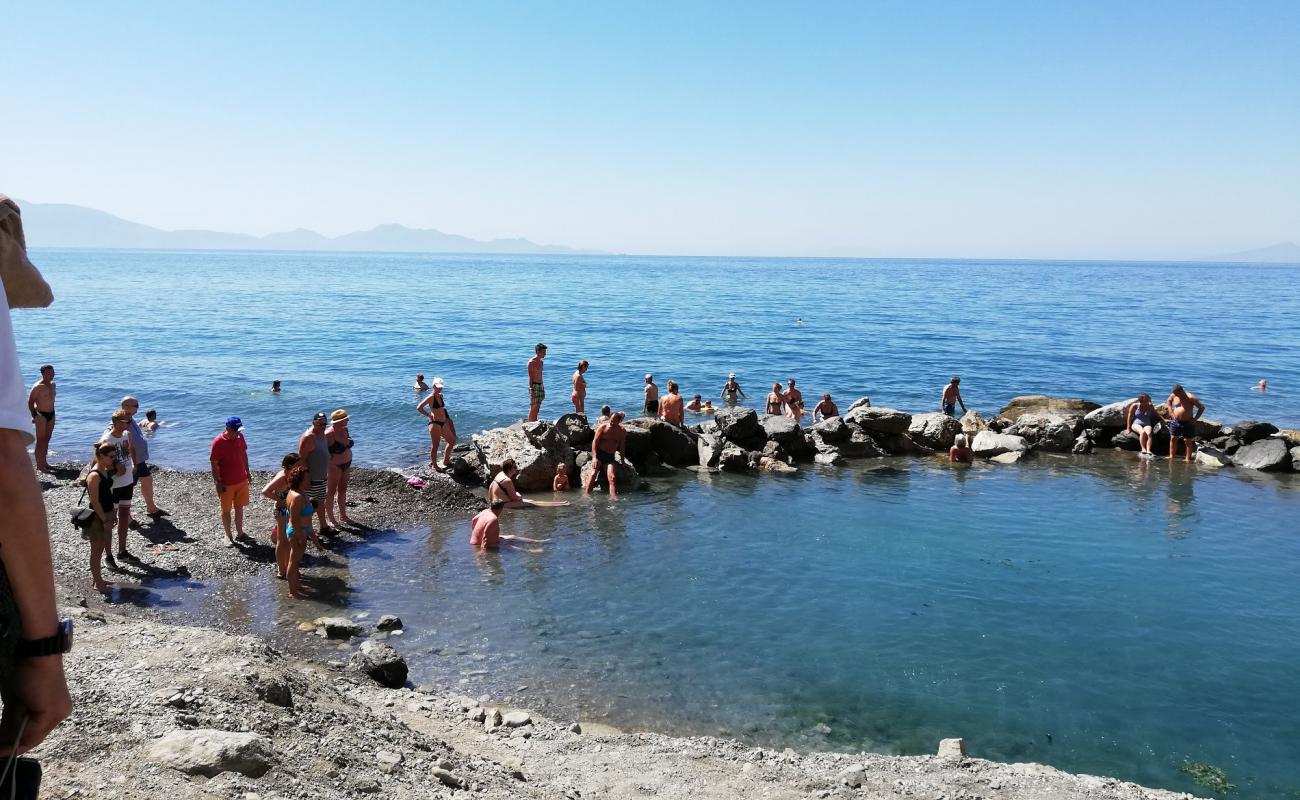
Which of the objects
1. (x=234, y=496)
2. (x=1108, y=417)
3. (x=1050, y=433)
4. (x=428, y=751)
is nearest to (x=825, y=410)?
(x=1050, y=433)

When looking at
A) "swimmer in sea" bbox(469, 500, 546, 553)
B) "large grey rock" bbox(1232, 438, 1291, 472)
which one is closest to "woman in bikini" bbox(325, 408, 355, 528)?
"swimmer in sea" bbox(469, 500, 546, 553)

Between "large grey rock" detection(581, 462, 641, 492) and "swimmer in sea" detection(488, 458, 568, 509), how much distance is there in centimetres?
120

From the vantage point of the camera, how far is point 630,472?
18578 mm

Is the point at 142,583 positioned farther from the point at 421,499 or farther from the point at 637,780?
the point at 637,780

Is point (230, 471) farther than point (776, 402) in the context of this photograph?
No

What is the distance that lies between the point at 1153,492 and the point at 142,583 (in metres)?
20.1

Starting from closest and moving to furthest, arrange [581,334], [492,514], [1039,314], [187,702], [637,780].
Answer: [187,702] → [637,780] → [492,514] → [581,334] → [1039,314]

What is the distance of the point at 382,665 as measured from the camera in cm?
934

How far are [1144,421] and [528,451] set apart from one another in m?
16.9

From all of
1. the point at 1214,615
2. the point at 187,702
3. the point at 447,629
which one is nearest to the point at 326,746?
the point at 187,702

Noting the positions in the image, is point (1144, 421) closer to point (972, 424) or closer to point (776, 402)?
point (972, 424)

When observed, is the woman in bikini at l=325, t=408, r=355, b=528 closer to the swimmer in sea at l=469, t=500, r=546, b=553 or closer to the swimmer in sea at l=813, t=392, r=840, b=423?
the swimmer in sea at l=469, t=500, r=546, b=553

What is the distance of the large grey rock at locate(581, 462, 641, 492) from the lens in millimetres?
18125

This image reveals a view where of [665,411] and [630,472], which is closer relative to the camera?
[630,472]
